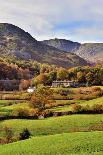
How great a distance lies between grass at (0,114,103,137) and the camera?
73.2 meters

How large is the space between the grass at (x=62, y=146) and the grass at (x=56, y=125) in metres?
17.2

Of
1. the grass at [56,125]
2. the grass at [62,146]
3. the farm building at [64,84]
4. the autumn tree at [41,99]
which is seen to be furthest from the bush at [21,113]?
the farm building at [64,84]

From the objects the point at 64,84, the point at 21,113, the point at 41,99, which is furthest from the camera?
the point at 64,84

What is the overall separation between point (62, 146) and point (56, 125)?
27010mm

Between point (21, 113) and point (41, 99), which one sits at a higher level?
point (41, 99)

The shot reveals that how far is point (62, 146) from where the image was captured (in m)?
50.0

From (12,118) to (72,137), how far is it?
38102 mm

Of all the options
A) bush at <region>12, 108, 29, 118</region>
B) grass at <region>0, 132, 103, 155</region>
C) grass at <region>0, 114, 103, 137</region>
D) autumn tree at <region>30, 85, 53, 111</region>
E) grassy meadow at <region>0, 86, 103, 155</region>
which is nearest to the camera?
grass at <region>0, 132, 103, 155</region>

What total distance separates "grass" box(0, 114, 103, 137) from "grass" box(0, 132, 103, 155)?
17.2 metres

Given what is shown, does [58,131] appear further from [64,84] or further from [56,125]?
[64,84]

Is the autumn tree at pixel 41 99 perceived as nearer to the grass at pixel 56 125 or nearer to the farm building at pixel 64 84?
the grass at pixel 56 125

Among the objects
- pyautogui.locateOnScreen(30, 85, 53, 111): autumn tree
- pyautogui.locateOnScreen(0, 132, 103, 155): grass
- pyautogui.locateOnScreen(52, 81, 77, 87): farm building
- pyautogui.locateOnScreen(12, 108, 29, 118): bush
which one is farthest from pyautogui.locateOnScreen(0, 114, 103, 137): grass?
pyautogui.locateOnScreen(52, 81, 77, 87): farm building

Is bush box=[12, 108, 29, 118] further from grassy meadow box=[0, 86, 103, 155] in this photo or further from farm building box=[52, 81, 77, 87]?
farm building box=[52, 81, 77, 87]

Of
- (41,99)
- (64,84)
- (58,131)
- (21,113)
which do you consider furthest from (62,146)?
(64,84)
